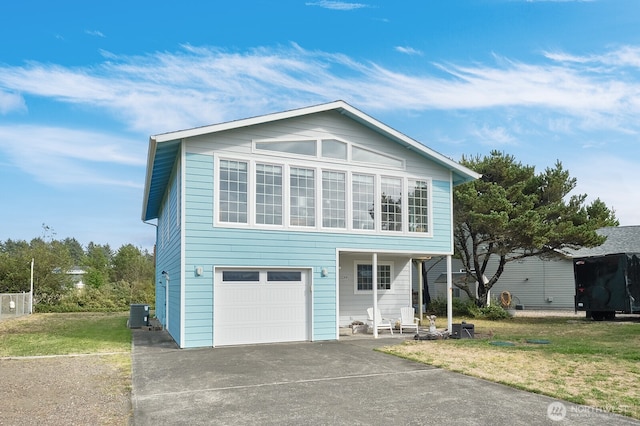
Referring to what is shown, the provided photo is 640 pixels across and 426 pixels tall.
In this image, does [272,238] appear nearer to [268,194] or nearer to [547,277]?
[268,194]

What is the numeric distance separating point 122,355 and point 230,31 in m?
9.37

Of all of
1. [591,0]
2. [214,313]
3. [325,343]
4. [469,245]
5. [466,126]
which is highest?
[591,0]

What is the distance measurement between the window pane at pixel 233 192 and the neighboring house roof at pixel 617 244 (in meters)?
19.8

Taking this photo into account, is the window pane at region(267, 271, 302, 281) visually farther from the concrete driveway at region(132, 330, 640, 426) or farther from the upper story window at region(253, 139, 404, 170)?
the upper story window at region(253, 139, 404, 170)

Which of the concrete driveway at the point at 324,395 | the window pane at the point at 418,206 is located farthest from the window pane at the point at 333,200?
the concrete driveway at the point at 324,395

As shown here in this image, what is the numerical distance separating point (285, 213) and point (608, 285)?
1403 cm

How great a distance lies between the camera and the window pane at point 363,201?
46.7 ft

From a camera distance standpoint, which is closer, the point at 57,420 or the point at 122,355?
the point at 57,420

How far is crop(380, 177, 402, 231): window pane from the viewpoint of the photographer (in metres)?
14.6

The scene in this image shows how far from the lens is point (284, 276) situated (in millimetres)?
13281

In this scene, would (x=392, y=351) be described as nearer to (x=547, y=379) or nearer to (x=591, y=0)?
(x=547, y=379)

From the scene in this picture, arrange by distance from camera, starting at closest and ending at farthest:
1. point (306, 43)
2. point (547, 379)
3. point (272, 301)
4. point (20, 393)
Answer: point (20, 393)
point (547, 379)
point (272, 301)
point (306, 43)

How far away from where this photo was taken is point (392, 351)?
37.0ft

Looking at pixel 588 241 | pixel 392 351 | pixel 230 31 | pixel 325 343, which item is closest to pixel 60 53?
pixel 230 31
